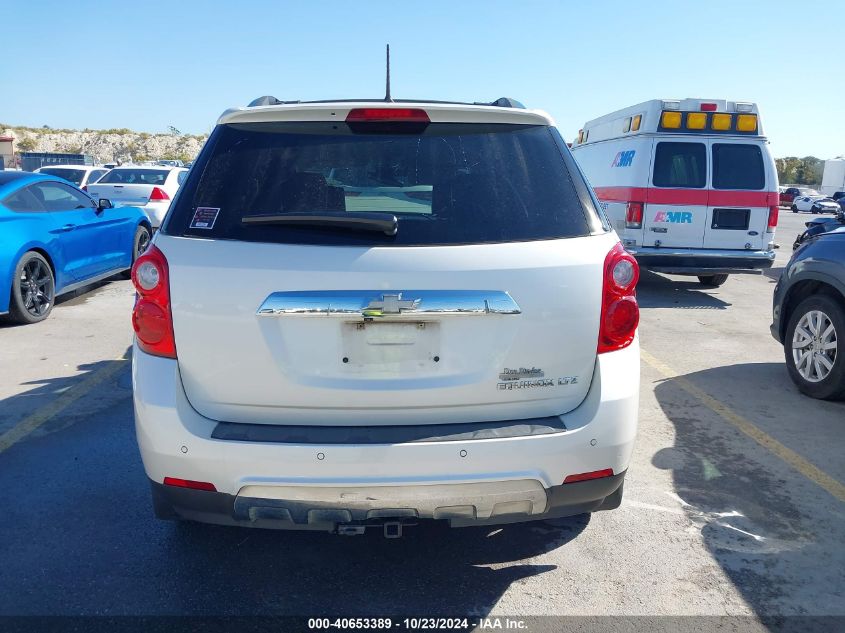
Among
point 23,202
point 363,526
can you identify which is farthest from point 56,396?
point 363,526

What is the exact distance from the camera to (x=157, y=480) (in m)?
2.57

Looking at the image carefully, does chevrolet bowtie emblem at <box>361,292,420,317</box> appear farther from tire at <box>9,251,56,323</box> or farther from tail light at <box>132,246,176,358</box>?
tire at <box>9,251,56,323</box>

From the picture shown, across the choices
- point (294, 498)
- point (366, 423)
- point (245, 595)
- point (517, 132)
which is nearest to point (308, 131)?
point (517, 132)

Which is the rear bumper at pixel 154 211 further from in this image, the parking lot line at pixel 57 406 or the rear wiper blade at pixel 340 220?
the rear wiper blade at pixel 340 220

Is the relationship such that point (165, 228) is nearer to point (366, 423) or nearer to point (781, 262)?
point (366, 423)

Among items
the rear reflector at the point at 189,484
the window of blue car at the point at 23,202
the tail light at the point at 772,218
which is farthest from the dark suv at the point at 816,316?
the window of blue car at the point at 23,202

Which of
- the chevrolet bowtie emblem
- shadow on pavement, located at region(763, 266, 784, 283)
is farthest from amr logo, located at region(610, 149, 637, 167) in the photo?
the chevrolet bowtie emblem

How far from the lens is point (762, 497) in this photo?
12.4ft

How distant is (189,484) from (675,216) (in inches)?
344

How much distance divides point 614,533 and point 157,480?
6.95ft

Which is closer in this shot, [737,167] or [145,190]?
[737,167]

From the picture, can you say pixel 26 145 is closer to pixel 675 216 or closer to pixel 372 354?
pixel 675 216

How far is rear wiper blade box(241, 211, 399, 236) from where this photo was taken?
2.49m

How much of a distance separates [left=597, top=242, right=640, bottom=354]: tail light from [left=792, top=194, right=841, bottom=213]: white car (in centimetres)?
4347
